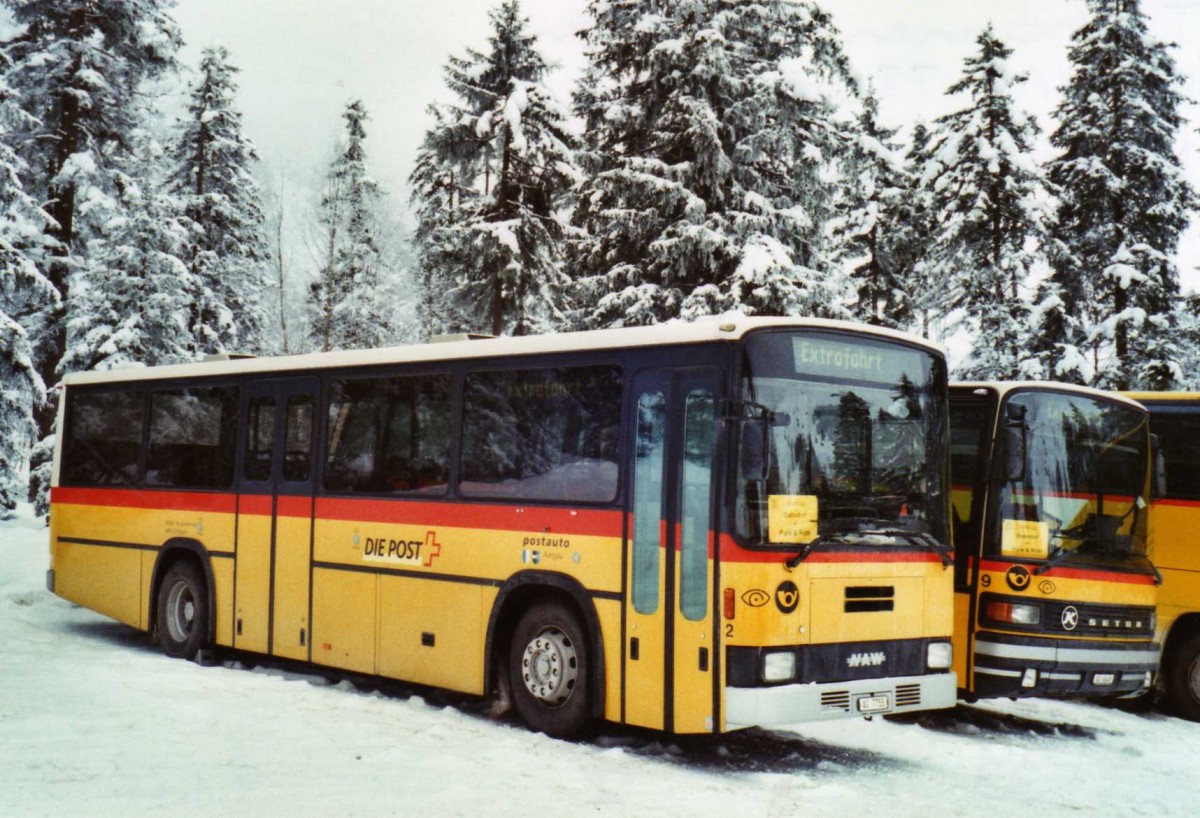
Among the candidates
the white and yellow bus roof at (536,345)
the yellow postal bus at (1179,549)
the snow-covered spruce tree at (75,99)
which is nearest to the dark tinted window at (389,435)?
the white and yellow bus roof at (536,345)

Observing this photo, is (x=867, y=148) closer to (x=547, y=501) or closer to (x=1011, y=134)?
(x=1011, y=134)

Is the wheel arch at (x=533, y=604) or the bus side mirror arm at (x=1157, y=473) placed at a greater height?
the bus side mirror arm at (x=1157, y=473)

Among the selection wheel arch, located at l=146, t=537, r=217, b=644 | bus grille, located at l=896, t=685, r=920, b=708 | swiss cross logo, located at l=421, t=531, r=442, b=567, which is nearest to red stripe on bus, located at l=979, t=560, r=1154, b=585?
bus grille, located at l=896, t=685, r=920, b=708

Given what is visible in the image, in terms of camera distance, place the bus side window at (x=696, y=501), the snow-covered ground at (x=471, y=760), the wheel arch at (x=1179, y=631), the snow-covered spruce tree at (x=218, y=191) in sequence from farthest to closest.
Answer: the snow-covered spruce tree at (x=218, y=191)
the wheel arch at (x=1179, y=631)
the bus side window at (x=696, y=501)
the snow-covered ground at (x=471, y=760)

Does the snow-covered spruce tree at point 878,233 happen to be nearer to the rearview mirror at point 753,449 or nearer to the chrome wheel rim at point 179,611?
the chrome wheel rim at point 179,611

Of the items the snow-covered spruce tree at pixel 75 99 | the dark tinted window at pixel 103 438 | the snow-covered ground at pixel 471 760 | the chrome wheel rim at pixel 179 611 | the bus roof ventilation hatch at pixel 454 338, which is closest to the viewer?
the snow-covered ground at pixel 471 760

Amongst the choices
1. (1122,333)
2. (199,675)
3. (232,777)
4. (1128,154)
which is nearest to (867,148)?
(1128,154)

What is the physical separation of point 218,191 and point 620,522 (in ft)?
105

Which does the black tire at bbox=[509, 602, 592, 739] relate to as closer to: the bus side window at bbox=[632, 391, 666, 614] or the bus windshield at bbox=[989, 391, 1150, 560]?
the bus side window at bbox=[632, 391, 666, 614]

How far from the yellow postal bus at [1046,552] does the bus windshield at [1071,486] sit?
1 cm

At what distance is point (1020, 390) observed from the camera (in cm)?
1048

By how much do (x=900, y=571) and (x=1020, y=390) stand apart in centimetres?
260

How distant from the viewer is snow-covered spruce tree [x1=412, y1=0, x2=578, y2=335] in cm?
3047

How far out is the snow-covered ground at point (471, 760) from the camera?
703 centimetres
